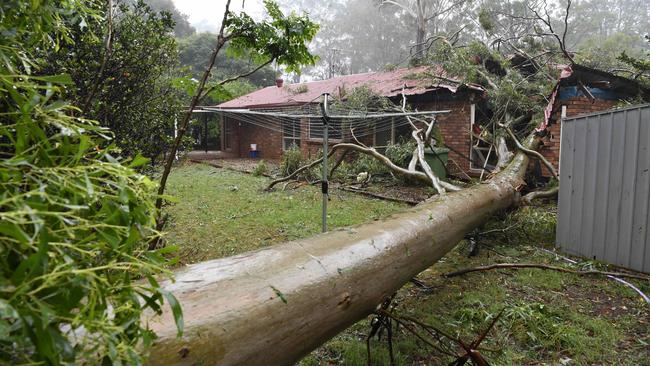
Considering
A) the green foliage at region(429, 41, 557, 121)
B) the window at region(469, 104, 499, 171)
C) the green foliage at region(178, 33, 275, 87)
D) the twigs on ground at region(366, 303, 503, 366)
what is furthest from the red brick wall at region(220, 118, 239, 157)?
the twigs on ground at region(366, 303, 503, 366)

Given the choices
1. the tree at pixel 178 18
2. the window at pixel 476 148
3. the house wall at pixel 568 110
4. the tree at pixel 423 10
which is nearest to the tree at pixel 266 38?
the house wall at pixel 568 110

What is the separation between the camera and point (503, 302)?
3.32 m

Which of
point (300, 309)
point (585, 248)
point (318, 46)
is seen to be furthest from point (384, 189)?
point (318, 46)

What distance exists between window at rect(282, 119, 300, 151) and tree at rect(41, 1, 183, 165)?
8876 mm

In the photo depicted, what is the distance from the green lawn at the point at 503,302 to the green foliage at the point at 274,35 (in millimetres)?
1800

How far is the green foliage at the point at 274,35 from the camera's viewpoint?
308 centimetres

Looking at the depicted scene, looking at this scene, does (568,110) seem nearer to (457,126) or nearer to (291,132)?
(457,126)

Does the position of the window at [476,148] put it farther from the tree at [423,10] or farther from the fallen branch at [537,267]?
the tree at [423,10]

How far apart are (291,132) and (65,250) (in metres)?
14.9

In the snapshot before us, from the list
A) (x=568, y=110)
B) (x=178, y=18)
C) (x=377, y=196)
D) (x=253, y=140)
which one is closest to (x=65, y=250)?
(x=377, y=196)

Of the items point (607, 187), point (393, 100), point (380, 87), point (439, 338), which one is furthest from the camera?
point (380, 87)

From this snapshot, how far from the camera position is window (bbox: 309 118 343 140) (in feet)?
34.6

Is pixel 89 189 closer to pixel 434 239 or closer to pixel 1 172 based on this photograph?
pixel 1 172

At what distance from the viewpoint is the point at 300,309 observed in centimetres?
155
